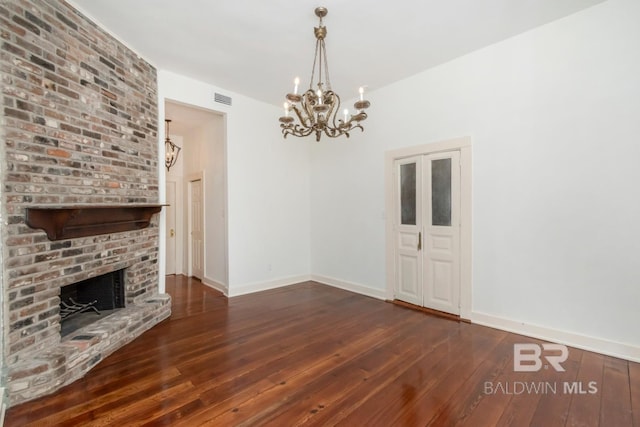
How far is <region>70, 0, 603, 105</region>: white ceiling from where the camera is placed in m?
2.74

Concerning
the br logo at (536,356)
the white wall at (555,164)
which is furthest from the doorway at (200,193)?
the br logo at (536,356)

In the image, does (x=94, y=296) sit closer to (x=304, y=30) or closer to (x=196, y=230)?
(x=196, y=230)

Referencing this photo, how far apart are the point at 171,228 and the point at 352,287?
421cm

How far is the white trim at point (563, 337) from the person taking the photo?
2.65 m

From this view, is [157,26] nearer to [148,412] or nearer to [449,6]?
[449,6]

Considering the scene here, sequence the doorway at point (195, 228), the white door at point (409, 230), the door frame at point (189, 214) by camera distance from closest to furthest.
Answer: the white door at point (409, 230) < the door frame at point (189, 214) < the doorway at point (195, 228)

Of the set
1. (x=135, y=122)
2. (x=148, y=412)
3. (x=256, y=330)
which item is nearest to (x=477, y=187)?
(x=256, y=330)

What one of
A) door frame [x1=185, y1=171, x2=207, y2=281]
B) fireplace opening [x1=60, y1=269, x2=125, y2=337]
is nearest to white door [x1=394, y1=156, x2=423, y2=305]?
door frame [x1=185, y1=171, x2=207, y2=281]

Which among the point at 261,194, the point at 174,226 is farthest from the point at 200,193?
the point at 261,194

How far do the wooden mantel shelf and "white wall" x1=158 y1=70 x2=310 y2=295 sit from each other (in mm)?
1512

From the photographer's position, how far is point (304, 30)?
310 centimetres

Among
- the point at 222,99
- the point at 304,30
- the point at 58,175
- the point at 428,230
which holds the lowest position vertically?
the point at 428,230

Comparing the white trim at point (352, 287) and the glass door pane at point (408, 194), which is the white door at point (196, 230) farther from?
the glass door pane at point (408, 194)

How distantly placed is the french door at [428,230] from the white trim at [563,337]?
1.25ft
